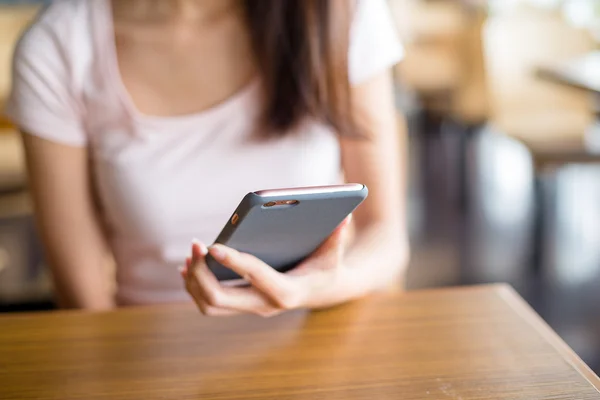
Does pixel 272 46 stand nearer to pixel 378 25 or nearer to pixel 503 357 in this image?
pixel 378 25

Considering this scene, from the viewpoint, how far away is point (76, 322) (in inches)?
30.5

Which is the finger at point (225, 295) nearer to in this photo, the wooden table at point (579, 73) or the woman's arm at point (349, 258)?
the woman's arm at point (349, 258)

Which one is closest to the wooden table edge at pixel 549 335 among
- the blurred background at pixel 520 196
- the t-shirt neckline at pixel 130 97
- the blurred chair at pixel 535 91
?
the t-shirt neckline at pixel 130 97

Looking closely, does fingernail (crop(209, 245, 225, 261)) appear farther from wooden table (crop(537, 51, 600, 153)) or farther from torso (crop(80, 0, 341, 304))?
wooden table (crop(537, 51, 600, 153))

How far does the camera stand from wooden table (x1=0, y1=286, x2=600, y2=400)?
64 cm

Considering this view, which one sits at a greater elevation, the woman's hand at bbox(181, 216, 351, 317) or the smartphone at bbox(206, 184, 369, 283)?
the smartphone at bbox(206, 184, 369, 283)

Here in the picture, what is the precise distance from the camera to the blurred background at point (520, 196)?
2330 mm

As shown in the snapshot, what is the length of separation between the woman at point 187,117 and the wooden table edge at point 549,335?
194 millimetres

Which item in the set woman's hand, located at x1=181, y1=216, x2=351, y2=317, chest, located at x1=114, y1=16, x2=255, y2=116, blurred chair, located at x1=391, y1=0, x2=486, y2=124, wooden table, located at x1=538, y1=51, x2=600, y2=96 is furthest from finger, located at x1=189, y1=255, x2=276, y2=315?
blurred chair, located at x1=391, y1=0, x2=486, y2=124

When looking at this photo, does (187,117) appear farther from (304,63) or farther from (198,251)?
(198,251)

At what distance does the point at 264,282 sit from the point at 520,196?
2774mm

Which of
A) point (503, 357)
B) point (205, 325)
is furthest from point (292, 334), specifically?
point (503, 357)

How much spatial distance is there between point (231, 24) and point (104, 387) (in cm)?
56

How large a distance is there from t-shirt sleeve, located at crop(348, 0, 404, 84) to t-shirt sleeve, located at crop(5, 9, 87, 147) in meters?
0.37
